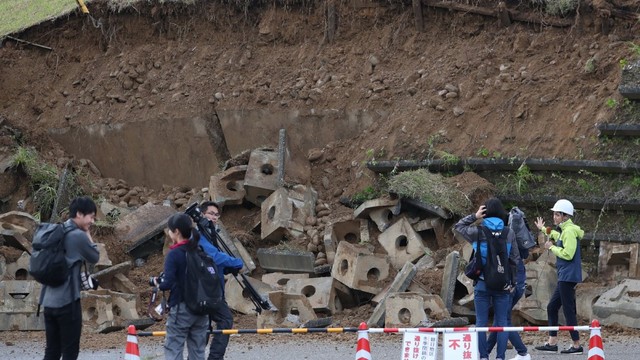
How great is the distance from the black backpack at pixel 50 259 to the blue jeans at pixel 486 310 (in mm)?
4249

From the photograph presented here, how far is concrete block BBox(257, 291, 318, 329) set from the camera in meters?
15.7

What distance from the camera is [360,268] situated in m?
16.7

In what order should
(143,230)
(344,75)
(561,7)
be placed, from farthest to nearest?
(344,75) → (561,7) → (143,230)

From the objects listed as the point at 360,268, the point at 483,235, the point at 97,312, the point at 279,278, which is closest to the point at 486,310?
the point at 483,235

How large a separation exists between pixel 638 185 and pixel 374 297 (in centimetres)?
393

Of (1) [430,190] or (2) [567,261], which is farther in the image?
(1) [430,190]

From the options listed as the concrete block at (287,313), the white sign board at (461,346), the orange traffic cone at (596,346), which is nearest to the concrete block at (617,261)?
the concrete block at (287,313)

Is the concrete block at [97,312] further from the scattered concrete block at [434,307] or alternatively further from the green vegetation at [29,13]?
the green vegetation at [29,13]

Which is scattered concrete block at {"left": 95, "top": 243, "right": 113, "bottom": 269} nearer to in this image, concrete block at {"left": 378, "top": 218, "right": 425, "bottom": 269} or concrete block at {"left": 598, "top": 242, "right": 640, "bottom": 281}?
concrete block at {"left": 378, "top": 218, "right": 425, "bottom": 269}

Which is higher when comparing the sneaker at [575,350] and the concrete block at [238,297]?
the sneaker at [575,350]

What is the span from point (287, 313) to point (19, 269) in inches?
173

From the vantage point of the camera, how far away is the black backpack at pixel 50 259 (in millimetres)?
A: 10336

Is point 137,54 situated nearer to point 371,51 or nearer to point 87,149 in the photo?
point 87,149

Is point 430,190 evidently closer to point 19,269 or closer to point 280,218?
point 280,218
